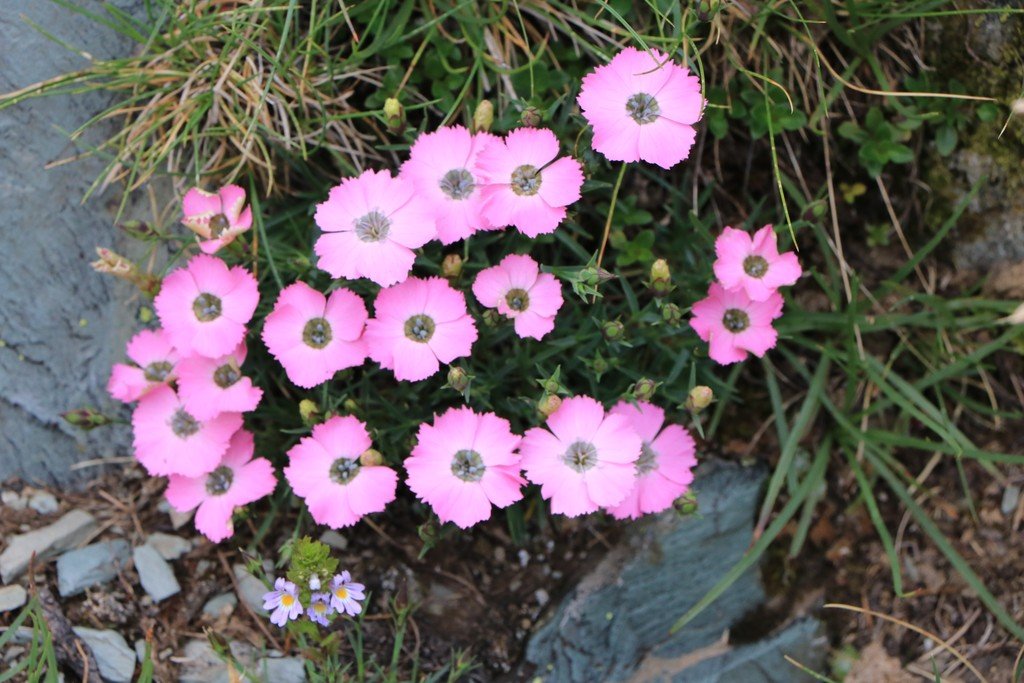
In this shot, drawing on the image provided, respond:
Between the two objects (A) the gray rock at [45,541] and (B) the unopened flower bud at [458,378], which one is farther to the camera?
(A) the gray rock at [45,541]

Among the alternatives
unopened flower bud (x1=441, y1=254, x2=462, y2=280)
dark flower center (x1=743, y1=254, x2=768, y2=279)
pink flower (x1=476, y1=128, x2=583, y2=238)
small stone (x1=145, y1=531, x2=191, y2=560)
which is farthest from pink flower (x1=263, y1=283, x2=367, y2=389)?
dark flower center (x1=743, y1=254, x2=768, y2=279)

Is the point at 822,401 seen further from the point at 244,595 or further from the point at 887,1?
the point at 244,595

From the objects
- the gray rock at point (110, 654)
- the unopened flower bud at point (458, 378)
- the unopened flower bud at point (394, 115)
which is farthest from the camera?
the gray rock at point (110, 654)

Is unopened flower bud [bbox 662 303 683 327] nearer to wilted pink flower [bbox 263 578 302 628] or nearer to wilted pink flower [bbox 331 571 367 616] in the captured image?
wilted pink flower [bbox 331 571 367 616]

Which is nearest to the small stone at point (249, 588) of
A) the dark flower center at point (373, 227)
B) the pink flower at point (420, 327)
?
the pink flower at point (420, 327)

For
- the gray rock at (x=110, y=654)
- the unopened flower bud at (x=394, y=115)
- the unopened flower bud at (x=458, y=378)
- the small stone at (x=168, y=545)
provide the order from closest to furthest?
the unopened flower bud at (x=458, y=378) → the unopened flower bud at (x=394, y=115) → the gray rock at (x=110, y=654) → the small stone at (x=168, y=545)

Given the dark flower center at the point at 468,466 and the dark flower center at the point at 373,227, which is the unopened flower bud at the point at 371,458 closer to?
the dark flower center at the point at 468,466

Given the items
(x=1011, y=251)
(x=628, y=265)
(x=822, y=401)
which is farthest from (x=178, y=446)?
(x=1011, y=251)
